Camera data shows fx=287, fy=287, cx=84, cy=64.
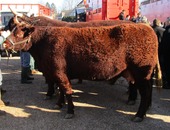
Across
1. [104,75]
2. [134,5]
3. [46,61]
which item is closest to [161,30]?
[104,75]

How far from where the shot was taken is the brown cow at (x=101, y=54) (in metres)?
5.41

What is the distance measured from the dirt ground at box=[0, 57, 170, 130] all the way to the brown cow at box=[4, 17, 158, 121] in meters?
0.32

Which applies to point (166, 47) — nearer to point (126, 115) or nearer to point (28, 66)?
point (126, 115)

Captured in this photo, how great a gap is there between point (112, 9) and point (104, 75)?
22.5ft

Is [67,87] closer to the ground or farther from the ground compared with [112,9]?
closer to the ground

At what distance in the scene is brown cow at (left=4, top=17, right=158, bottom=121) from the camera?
213 inches

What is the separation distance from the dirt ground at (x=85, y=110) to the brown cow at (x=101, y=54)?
32 centimetres

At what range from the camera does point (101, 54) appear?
5473 mm

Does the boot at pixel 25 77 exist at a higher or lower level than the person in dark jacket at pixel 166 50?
lower

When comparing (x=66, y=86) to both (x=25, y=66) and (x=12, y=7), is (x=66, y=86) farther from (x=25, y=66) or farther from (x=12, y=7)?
(x=12, y=7)

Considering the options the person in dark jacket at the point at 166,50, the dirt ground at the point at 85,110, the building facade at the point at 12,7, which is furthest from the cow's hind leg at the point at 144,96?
the building facade at the point at 12,7

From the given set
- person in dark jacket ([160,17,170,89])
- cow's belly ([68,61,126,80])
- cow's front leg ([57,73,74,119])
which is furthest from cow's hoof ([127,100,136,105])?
person in dark jacket ([160,17,170,89])

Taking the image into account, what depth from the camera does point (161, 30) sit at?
8.08m

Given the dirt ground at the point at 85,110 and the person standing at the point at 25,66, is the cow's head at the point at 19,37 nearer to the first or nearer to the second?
the dirt ground at the point at 85,110
